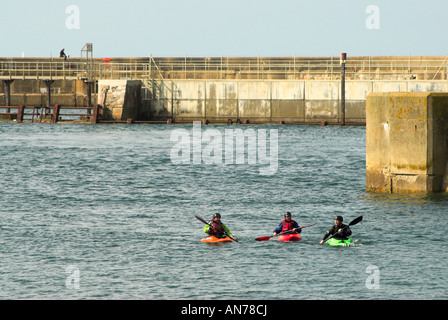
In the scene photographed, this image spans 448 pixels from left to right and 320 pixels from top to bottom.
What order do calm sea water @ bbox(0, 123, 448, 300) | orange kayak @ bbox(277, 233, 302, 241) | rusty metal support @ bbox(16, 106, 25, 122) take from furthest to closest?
rusty metal support @ bbox(16, 106, 25, 122), orange kayak @ bbox(277, 233, 302, 241), calm sea water @ bbox(0, 123, 448, 300)

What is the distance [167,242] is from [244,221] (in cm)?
496

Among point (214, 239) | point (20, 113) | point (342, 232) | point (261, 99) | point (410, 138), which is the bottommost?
point (214, 239)

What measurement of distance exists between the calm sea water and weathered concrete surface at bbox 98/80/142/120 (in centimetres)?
1860

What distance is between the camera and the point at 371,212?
33031mm

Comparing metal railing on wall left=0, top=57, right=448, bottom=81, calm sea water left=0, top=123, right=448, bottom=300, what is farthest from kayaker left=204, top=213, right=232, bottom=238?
metal railing on wall left=0, top=57, right=448, bottom=81

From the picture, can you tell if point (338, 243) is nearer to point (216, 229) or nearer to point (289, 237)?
point (289, 237)

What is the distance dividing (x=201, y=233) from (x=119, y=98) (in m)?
45.3

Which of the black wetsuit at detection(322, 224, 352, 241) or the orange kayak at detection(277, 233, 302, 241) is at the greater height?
the black wetsuit at detection(322, 224, 352, 241)

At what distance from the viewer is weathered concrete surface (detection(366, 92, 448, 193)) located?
1289 inches

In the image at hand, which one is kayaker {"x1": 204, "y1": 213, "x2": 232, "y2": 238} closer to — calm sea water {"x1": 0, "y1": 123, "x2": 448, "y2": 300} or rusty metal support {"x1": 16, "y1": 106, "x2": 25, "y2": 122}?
calm sea water {"x1": 0, "y1": 123, "x2": 448, "y2": 300}

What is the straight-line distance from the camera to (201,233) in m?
29.5

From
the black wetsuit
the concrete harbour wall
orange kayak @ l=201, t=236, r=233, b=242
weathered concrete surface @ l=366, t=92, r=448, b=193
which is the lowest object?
orange kayak @ l=201, t=236, r=233, b=242

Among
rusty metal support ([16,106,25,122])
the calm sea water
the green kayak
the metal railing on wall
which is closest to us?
the calm sea water

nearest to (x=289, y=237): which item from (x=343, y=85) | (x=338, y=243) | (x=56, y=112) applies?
(x=338, y=243)
